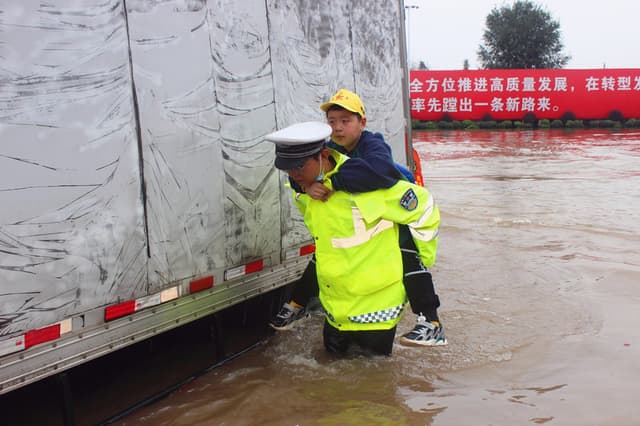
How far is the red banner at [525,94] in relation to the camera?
99.1ft

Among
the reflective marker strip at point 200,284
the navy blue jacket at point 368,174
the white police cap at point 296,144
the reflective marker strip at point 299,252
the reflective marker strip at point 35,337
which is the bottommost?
the reflective marker strip at point 299,252

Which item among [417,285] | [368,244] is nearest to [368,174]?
[368,244]

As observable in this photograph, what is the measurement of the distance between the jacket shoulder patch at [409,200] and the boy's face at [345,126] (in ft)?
1.68

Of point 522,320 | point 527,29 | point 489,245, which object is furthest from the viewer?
point 527,29

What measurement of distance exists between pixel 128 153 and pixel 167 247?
1.78ft

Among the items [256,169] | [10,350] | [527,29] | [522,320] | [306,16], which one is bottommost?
[522,320]

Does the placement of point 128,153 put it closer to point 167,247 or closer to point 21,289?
point 167,247

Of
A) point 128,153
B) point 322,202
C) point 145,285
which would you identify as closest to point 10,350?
point 145,285

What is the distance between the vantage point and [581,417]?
3.66m

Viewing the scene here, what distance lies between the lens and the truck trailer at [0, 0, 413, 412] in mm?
2633

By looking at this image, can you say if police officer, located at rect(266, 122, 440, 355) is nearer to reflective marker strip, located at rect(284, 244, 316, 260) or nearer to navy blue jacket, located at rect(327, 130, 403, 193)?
navy blue jacket, located at rect(327, 130, 403, 193)

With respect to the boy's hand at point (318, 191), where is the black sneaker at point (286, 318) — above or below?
below

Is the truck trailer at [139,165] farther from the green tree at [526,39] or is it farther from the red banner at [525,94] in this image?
the green tree at [526,39]

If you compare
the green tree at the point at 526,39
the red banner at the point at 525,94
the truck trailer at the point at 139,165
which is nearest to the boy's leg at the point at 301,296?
the truck trailer at the point at 139,165
